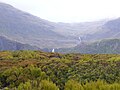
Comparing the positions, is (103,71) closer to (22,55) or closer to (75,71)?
(75,71)

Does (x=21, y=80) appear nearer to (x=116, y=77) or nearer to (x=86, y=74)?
(x=86, y=74)

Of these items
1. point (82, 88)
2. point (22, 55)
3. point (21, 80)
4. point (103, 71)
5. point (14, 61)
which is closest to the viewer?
point (82, 88)

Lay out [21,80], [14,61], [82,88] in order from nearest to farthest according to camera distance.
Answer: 1. [82,88]
2. [21,80]
3. [14,61]

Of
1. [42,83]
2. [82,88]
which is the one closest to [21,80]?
[42,83]

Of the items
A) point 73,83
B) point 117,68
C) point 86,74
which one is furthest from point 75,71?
point 73,83

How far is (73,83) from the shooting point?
222 ft

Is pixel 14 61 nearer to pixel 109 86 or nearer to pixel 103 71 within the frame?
pixel 103 71

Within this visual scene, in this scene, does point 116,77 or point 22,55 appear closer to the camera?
point 116,77

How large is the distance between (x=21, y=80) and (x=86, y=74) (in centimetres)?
1405

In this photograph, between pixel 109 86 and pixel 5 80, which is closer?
pixel 109 86

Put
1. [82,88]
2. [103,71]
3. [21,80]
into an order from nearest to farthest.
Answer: [82,88], [21,80], [103,71]

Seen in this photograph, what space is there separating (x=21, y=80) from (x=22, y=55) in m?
37.7

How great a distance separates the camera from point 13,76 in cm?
7912

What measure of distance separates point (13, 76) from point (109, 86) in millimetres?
23324
